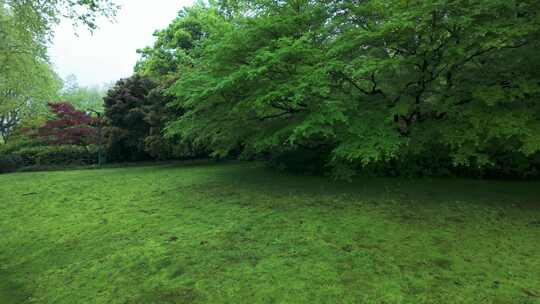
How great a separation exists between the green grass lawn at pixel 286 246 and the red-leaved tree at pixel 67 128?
10.3 m

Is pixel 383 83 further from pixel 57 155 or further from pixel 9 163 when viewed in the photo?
pixel 57 155

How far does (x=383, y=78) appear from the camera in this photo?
6156 millimetres

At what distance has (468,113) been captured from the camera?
487 cm

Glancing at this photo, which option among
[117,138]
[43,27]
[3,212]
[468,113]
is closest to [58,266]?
[3,212]

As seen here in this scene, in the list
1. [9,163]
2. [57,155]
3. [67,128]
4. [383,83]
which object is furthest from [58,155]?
[383,83]

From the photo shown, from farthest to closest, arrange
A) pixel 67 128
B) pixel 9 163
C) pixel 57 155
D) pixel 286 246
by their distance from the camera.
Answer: pixel 57 155
pixel 67 128
pixel 9 163
pixel 286 246

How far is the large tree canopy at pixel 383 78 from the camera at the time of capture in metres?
4.62

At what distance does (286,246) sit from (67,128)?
16.1 m

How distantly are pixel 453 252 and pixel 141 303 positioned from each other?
124 inches

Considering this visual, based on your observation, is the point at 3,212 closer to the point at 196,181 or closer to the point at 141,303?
the point at 196,181

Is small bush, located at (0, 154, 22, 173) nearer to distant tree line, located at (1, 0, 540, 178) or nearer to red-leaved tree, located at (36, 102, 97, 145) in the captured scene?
red-leaved tree, located at (36, 102, 97, 145)

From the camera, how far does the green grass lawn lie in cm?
264

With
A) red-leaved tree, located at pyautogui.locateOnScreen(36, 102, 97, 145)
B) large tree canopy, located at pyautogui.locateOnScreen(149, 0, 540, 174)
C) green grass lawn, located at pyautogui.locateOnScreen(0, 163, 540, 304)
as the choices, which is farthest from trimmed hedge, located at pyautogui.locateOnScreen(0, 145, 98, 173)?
large tree canopy, located at pyautogui.locateOnScreen(149, 0, 540, 174)

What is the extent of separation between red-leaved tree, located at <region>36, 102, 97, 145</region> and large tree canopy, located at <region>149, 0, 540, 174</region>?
1154 centimetres
